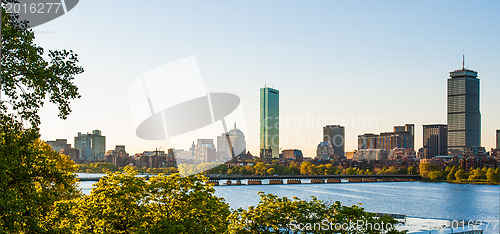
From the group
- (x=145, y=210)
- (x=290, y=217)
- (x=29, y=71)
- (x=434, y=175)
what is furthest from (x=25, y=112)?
(x=434, y=175)

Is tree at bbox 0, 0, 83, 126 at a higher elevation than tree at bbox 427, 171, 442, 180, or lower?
higher

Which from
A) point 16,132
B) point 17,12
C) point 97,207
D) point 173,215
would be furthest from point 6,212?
point 173,215

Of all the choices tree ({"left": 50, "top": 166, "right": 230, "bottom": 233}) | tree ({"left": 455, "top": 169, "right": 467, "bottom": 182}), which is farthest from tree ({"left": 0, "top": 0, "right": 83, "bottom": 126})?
tree ({"left": 455, "top": 169, "right": 467, "bottom": 182})

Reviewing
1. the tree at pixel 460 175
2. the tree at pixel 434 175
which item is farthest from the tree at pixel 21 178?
the tree at pixel 434 175

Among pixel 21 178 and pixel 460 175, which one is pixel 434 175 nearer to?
pixel 460 175

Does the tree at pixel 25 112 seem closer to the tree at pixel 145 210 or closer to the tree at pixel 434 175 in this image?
the tree at pixel 145 210

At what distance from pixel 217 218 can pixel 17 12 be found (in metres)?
10.4

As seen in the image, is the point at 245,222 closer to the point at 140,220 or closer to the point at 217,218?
the point at 217,218

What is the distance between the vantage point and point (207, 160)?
188 m

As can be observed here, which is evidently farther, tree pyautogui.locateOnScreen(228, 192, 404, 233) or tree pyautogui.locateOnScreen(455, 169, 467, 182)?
tree pyautogui.locateOnScreen(455, 169, 467, 182)
